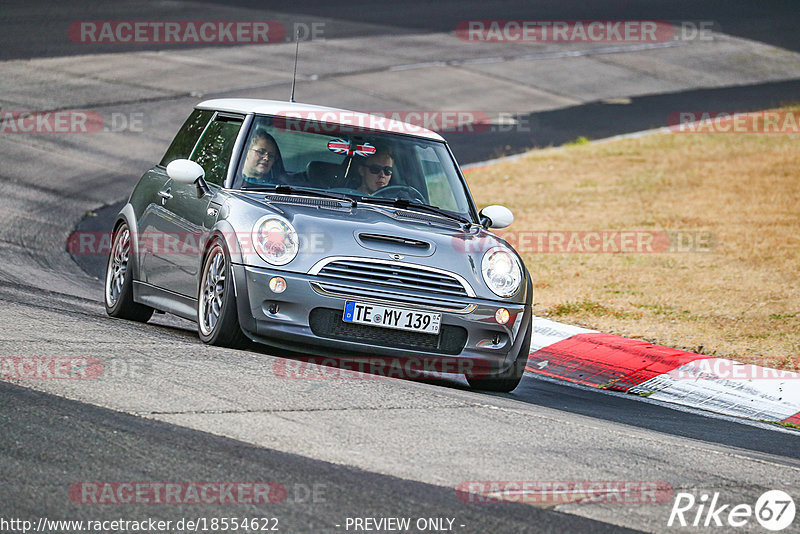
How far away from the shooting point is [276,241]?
6949 mm

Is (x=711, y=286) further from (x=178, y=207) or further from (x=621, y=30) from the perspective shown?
(x=621, y=30)

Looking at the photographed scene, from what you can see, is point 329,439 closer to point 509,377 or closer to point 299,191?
point 509,377

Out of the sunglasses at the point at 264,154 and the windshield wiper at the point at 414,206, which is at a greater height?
the sunglasses at the point at 264,154

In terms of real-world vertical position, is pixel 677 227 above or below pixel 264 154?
below

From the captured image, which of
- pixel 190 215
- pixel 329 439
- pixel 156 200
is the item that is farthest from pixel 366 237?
pixel 156 200

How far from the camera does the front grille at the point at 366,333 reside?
6.90 m

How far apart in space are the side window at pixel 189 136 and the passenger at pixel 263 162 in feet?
2.88

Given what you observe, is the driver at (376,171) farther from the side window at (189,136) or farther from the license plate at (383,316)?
the side window at (189,136)

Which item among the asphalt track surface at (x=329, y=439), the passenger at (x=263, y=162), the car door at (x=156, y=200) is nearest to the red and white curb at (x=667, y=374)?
the asphalt track surface at (x=329, y=439)

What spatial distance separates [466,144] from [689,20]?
1712 cm

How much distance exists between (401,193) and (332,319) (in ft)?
4.66

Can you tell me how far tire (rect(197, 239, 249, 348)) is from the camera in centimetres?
702

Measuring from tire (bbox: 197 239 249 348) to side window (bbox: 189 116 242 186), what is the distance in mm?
736

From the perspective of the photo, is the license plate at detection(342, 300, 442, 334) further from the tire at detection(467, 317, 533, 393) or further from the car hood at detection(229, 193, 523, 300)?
the tire at detection(467, 317, 533, 393)
